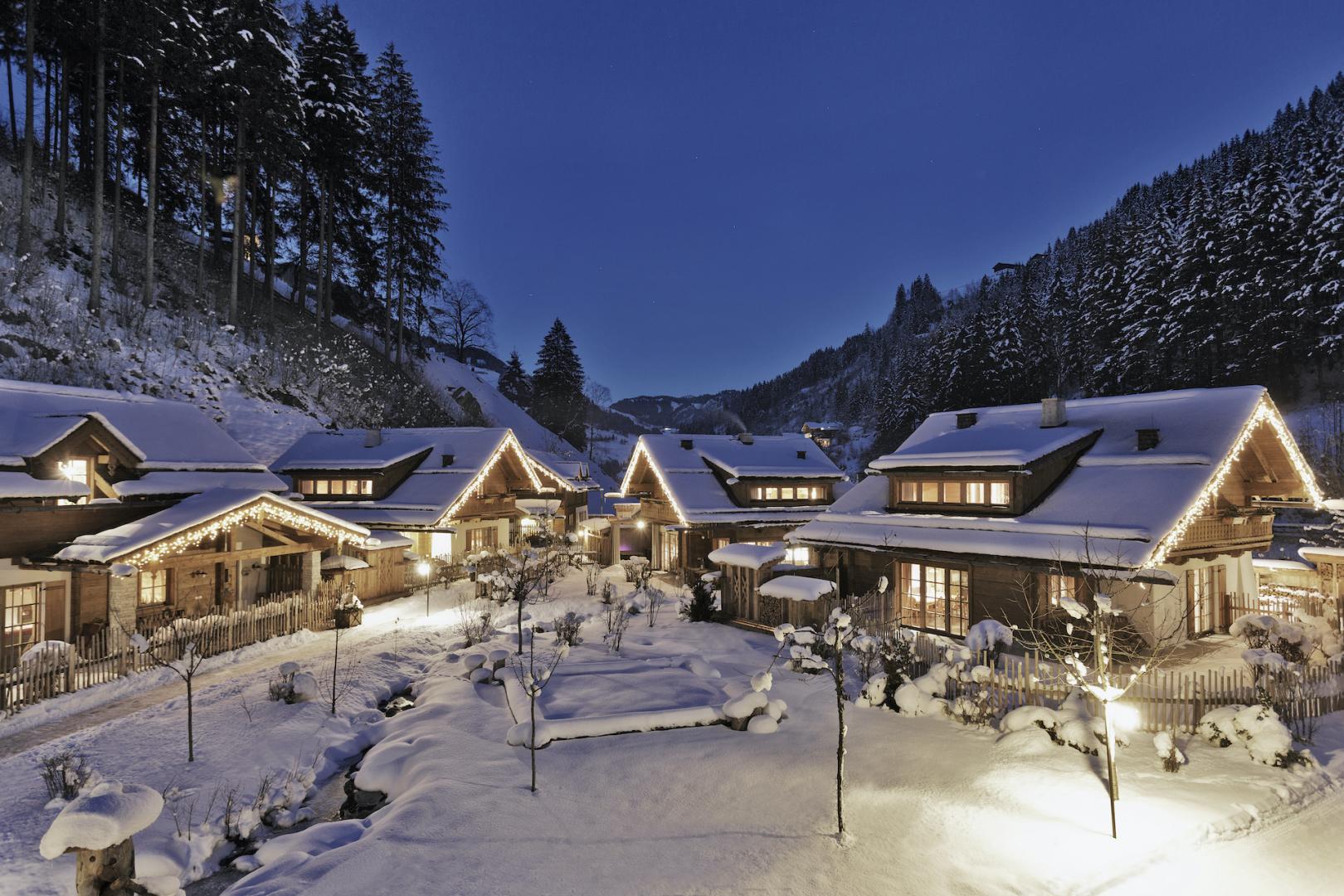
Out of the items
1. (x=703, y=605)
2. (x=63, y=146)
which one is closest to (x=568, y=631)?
(x=703, y=605)

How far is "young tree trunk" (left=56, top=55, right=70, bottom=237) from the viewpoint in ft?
104

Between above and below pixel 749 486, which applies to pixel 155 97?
above

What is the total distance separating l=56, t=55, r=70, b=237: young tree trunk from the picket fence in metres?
43.8

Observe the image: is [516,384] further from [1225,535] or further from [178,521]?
[1225,535]

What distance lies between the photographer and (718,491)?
3022cm

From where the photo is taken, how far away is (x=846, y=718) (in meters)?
12.0

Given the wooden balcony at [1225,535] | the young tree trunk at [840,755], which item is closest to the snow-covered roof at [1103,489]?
the wooden balcony at [1225,535]

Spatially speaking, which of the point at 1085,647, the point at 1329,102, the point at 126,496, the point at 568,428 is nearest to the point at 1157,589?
the point at 1085,647

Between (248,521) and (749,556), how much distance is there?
52.1 feet

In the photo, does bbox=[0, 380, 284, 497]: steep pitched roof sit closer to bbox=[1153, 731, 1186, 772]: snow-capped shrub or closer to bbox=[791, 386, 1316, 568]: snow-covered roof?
bbox=[791, 386, 1316, 568]: snow-covered roof

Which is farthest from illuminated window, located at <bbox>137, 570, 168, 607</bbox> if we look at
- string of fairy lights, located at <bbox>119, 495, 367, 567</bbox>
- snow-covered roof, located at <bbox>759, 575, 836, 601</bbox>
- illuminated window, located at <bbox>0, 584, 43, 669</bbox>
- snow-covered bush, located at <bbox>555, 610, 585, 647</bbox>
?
snow-covered roof, located at <bbox>759, 575, 836, 601</bbox>

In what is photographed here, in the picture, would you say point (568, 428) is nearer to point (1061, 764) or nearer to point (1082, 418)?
point (1082, 418)

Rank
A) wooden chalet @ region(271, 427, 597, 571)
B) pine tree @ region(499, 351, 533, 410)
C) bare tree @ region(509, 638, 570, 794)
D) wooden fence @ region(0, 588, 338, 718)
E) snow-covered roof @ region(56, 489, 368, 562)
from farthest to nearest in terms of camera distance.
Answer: pine tree @ region(499, 351, 533, 410) → wooden chalet @ region(271, 427, 597, 571) → snow-covered roof @ region(56, 489, 368, 562) → wooden fence @ region(0, 588, 338, 718) → bare tree @ region(509, 638, 570, 794)

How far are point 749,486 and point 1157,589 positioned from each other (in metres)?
16.8
